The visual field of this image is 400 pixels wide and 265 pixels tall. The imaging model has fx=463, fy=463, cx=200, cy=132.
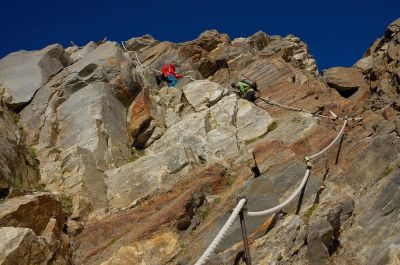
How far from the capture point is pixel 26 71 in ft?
103

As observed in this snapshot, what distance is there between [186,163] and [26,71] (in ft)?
53.7

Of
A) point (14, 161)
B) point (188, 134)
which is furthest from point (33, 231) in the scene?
point (188, 134)

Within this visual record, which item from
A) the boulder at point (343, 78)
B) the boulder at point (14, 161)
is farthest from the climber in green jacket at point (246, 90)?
the boulder at point (14, 161)

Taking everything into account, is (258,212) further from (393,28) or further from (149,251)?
(393,28)

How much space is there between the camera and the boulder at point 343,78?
32.8 m

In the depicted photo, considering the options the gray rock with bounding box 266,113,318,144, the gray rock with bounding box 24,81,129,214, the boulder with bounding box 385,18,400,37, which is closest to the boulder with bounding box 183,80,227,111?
the gray rock with bounding box 24,81,129,214

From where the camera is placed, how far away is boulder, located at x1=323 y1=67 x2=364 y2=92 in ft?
108

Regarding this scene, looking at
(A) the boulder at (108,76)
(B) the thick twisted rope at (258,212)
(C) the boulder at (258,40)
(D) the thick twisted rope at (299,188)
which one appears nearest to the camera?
(B) the thick twisted rope at (258,212)

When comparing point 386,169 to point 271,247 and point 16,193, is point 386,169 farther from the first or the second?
point 16,193

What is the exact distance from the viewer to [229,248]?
1341cm

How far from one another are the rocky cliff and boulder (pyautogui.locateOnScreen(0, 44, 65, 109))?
0.37 feet

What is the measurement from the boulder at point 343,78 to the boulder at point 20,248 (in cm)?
2530

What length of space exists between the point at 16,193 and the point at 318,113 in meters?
15.0

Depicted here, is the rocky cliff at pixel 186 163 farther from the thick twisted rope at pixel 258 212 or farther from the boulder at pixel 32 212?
the thick twisted rope at pixel 258 212
